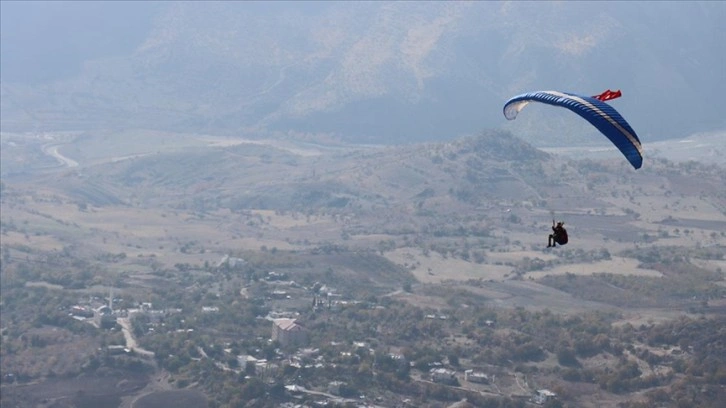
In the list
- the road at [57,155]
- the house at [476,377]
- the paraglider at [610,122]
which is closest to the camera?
the paraglider at [610,122]

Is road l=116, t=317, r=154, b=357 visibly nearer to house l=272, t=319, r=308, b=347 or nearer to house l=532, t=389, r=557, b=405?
house l=272, t=319, r=308, b=347

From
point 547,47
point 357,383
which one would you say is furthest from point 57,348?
point 547,47

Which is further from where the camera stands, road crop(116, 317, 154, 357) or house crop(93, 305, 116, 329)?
house crop(93, 305, 116, 329)

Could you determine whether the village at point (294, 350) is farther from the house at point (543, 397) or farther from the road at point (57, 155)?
the road at point (57, 155)

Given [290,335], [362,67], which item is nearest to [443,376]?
[290,335]

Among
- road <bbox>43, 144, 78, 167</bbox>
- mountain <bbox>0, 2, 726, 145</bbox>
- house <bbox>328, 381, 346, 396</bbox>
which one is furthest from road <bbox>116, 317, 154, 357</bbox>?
road <bbox>43, 144, 78, 167</bbox>

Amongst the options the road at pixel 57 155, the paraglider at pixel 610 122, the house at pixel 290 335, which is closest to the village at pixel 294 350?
the house at pixel 290 335
